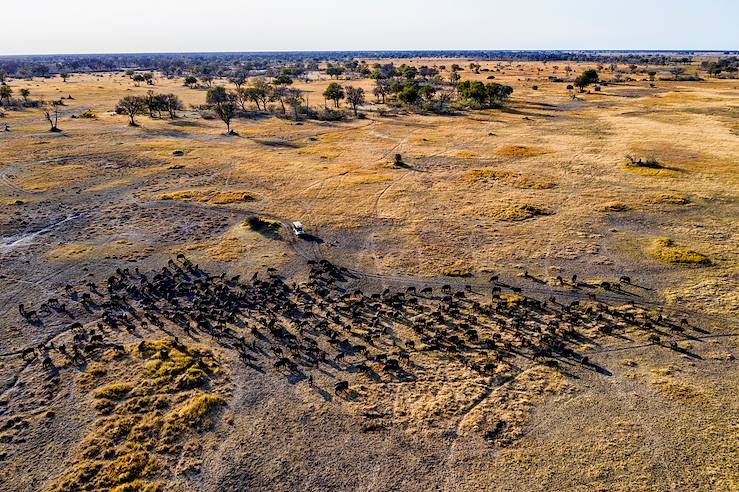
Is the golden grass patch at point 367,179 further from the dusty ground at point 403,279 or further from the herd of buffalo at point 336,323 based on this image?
the herd of buffalo at point 336,323

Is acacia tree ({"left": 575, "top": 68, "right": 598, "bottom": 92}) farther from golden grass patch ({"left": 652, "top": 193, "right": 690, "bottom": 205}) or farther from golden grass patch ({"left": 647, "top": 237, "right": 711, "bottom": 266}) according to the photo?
golden grass patch ({"left": 647, "top": 237, "right": 711, "bottom": 266})

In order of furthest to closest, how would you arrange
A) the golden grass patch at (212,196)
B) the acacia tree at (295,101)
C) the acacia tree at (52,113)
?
the acacia tree at (295,101) → the acacia tree at (52,113) → the golden grass patch at (212,196)

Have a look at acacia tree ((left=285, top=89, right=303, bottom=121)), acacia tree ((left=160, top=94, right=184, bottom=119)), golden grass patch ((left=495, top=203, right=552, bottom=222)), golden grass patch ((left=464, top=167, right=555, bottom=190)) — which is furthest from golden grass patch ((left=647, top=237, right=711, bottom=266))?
acacia tree ((left=160, top=94, right=184, bottom=119))

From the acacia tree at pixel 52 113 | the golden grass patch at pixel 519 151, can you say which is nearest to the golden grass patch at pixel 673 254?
the golden grass patch at pixel 519 151

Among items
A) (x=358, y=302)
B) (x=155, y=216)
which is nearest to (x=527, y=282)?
(x=358, y=302)

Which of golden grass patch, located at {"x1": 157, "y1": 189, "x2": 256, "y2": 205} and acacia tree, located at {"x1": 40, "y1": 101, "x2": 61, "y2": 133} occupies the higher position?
acacia tree, located at {"x1": 40, "y1": 101, "x2": 61, "y2": 133}

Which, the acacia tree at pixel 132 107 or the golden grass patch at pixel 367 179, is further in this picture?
the acacia tree at pixel 132 107

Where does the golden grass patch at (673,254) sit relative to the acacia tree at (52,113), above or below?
below
